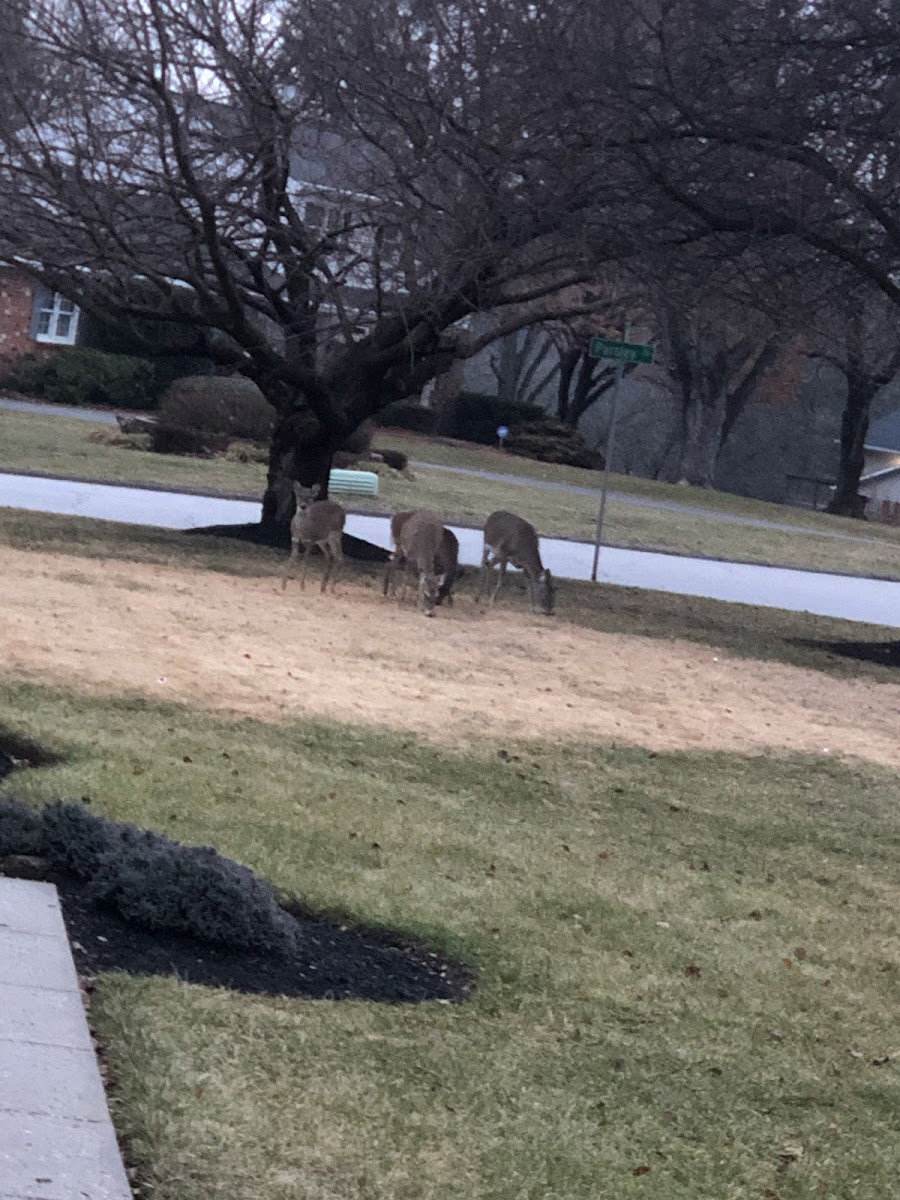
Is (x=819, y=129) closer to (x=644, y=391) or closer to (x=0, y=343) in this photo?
(x=0, y=343)

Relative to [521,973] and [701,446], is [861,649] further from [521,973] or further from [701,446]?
[701,446]

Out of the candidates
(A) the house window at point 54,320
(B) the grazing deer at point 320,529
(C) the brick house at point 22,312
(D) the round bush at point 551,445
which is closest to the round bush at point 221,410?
(C) the brick house at point 22,312

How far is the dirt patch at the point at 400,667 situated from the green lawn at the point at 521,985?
2.85 feet

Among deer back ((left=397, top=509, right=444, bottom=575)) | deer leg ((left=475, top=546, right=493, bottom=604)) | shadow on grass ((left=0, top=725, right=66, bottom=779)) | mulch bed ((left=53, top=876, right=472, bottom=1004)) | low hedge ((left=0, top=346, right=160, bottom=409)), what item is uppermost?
low hedge ((left=0, top=346, right=160, bottom=409))

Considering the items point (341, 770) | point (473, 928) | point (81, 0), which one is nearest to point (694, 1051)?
point (473, 928)

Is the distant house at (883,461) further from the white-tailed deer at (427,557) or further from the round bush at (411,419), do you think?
the white-tailed deer at (427,557)

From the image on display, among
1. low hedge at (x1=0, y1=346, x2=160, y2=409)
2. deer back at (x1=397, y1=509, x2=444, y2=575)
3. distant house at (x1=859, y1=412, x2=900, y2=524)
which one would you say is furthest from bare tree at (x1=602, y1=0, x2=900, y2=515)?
distant house at (x1=859, y1=412, x2=900, y2=524)

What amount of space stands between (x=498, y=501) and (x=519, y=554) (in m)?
16.6

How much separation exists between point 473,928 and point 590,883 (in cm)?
118

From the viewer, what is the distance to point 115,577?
17.5 metres

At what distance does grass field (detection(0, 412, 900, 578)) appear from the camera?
3136 centimetres

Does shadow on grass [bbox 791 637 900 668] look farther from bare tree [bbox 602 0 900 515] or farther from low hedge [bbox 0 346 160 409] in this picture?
low hedge [bbox 0 346 160 409]

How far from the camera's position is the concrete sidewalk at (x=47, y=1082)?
420 centimetres

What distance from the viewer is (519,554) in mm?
19562
